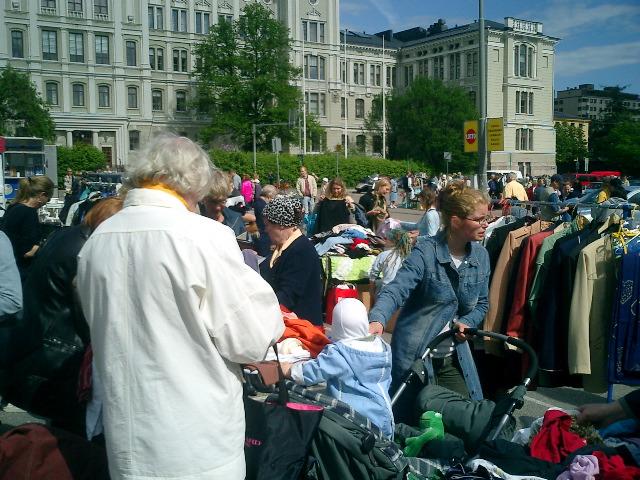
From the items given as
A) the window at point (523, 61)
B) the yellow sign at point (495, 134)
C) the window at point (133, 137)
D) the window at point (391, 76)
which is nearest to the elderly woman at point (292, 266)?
the yellow sign at point (495, 134)

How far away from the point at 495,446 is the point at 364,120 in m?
84.1

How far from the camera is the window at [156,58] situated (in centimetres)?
7214

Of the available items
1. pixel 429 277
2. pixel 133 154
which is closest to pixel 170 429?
pixel 133 154

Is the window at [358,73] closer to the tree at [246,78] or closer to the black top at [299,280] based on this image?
the tree at [246,78]

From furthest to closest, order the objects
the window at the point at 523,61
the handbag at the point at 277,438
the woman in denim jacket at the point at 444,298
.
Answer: the window at the point at 523,61, the woman in denim jacket at the point at 444,298, the handbag at the point at 277,438

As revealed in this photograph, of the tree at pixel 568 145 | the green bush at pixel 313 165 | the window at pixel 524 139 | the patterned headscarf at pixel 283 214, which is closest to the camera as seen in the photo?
the patterned headscarf at pixel 283 214

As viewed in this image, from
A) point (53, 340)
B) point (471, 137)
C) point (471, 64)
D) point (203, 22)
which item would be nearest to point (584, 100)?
point (471, 64)

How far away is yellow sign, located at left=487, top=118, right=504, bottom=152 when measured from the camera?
53.5 ft

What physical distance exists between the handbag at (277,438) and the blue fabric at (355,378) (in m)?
0.56

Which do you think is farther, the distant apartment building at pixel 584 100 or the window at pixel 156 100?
the distant apartment building at pixel 584 100

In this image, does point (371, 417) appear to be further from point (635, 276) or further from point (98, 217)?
point (635, 276)

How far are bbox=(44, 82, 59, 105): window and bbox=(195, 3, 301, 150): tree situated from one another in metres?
13.7

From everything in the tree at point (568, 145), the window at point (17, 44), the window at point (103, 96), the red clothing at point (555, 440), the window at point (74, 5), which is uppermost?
the window at point (74, 5)

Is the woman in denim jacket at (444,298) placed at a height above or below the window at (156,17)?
below
